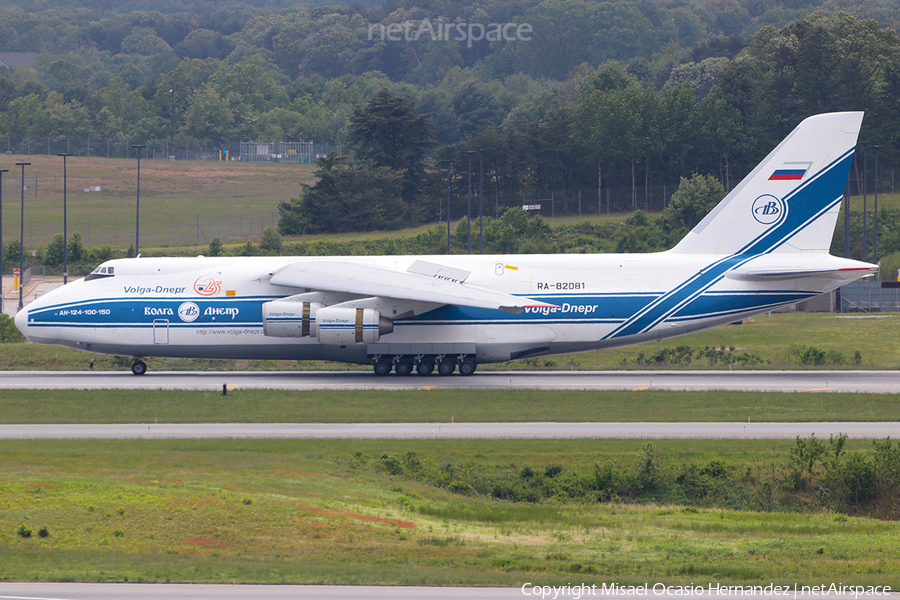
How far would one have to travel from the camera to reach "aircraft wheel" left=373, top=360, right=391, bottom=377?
39844 mm

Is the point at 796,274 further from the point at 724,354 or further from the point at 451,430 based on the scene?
the point at 451,430

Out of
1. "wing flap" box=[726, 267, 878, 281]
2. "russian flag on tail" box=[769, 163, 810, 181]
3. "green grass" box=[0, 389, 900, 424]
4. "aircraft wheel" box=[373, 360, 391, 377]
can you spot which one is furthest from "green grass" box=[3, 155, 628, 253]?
"wing flap" box=[726, 267, 878, 281]

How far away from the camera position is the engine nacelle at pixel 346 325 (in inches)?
1468

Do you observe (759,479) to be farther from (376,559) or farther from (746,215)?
(746,215)

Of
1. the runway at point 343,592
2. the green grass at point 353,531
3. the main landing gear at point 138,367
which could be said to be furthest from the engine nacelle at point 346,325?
the runway at point 343,592

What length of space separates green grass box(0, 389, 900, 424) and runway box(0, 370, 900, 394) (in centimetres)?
162

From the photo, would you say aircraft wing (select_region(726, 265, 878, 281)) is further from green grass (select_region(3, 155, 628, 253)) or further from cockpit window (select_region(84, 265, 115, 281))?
green grass (select_region(3, 155, 628, 253))

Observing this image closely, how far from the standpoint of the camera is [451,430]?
29.3 metres

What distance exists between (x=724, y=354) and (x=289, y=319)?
2097 centimetres

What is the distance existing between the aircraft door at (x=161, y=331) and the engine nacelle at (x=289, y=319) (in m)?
4.57

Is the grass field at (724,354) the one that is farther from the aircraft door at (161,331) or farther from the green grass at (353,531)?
the green grass at (353,531)

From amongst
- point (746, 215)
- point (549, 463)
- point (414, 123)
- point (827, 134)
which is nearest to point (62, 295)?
point (549, 463)

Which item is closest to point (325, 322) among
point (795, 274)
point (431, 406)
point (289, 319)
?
point (289, 319)

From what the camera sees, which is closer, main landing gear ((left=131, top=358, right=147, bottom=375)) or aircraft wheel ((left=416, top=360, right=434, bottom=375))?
aircraft wheel ((left=416, top=360, right=434, bottom=375))
